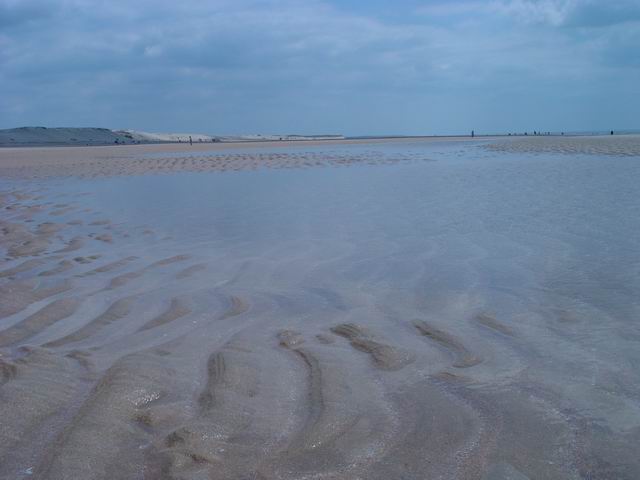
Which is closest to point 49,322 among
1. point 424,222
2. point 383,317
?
point 383,317

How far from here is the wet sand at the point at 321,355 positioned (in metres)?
2.40

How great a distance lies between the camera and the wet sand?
2398 millimetres

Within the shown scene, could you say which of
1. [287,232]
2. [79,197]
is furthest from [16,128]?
[287,232]

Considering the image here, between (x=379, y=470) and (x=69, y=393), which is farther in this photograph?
(x=69, y=393)

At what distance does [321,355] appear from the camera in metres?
3.44

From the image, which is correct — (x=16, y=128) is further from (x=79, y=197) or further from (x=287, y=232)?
(x=287, y=232)

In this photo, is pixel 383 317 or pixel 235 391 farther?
pixel 383 317

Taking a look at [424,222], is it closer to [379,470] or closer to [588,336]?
[588,336]

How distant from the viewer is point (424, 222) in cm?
784

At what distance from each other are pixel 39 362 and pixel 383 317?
203 centimetres

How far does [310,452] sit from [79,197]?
10788 mm

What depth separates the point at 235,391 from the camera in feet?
9.84

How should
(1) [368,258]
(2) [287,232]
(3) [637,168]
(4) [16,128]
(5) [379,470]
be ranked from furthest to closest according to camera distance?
(4) [16,128], (3) [637,168], (2) [287,232], (1) [368,258], (5) [379,470]

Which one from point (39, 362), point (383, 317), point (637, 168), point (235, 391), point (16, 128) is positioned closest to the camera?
point (235, 391)
